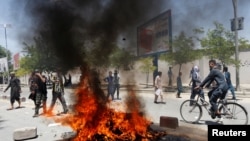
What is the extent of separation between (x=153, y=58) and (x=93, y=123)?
9.78 m

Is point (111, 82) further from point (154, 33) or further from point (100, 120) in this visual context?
point (100, 120)

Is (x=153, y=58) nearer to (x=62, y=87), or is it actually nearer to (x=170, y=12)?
(x=62, y=87)

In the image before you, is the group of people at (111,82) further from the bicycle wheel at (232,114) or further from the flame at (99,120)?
the bicycle wheel at (232,114)

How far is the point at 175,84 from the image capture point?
34.6 feet

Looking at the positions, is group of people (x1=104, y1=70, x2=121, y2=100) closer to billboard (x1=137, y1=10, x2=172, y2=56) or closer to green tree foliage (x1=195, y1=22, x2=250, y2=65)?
billboard (x1=137, y1=10, x2=172, y2=56)

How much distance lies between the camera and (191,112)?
7.55 metres

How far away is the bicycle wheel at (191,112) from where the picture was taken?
7.40 m

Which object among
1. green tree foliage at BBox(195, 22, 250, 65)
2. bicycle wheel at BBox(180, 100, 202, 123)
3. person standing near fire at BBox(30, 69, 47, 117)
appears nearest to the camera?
bicycle wheel at BBox(180, 100, 202, 123)

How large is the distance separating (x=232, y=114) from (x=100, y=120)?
3.15m

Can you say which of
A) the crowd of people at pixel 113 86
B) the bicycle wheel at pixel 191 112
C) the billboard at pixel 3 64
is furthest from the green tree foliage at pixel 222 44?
the billboard at pixel 3 64

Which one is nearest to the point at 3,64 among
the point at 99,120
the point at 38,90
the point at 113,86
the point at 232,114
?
the point at 38,90

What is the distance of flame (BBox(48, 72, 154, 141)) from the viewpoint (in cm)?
559

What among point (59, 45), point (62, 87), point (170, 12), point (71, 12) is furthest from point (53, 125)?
point (170, 12)

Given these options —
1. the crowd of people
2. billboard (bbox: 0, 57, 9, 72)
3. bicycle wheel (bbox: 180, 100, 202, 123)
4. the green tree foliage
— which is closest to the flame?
the crowd of people
